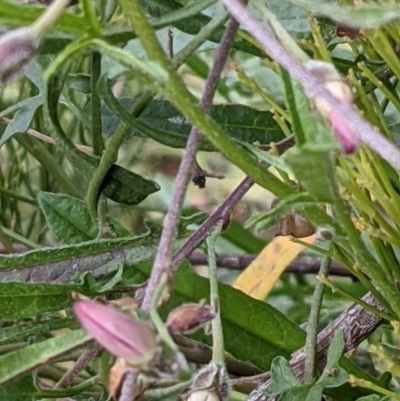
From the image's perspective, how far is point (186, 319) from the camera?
20 centimetres

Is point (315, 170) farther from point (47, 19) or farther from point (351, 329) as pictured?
point (351, 329)

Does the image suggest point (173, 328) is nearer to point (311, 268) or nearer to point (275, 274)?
point (275, 274)

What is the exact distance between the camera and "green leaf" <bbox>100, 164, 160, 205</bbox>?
0.39 metres

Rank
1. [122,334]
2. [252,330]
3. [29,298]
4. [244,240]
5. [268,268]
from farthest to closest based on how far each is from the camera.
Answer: [244,240] → [268,268] → [252,330] → [29,298] → [122,334]

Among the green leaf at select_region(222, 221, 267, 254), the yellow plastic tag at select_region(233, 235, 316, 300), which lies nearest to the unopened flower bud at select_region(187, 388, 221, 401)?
the yellow plastic tag at select_region(233, 235, 316, 300)

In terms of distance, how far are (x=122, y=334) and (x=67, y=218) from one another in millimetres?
232

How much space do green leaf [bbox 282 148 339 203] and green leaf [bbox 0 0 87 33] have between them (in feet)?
0.28

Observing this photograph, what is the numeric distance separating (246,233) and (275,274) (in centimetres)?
15

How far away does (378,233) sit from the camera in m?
0.32

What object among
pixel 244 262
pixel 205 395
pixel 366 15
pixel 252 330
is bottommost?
pixel 244 262

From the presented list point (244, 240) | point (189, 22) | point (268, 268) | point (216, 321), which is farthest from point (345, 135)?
point (244, 240)

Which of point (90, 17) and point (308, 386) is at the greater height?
point (90, 17)

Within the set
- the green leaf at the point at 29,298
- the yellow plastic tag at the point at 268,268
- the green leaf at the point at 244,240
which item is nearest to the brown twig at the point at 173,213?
the green leaf at the point at 29,298

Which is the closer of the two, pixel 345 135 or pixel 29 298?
pixel 345 135
